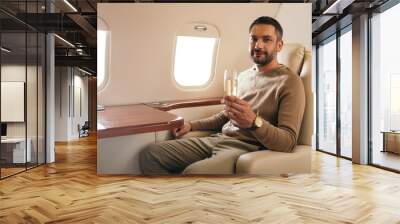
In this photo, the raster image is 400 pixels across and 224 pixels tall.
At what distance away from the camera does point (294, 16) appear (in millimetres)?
5773

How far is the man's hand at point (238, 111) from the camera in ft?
17.8

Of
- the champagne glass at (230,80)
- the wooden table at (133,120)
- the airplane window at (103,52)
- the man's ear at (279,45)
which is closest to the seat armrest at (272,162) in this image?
the champagne glass at (230,80)

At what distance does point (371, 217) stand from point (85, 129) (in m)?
13.9

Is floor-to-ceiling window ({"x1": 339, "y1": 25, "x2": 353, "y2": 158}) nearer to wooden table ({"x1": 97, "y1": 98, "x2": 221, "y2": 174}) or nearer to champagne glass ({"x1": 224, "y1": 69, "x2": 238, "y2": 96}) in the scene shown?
champagne glass ({"x1": 224, "y1": 69, "x2": 238, "y2": 96})

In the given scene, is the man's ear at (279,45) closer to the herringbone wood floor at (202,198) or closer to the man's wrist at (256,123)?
the man's wrist at (256,123)

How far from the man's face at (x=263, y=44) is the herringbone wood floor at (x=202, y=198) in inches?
69.2

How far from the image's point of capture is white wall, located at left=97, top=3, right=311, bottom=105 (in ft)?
18.6

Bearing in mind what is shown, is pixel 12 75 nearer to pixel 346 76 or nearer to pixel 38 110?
pixel 38 110

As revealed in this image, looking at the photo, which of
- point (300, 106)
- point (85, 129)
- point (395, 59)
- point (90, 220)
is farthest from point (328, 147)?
point (85, 129)

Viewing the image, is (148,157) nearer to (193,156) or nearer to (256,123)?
(193,156)

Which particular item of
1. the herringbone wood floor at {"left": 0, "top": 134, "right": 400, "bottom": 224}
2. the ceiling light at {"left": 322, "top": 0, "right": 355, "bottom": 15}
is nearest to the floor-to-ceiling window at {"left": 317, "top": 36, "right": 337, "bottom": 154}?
the ceiling light at {"left": 322, "top": 0, "right": 355, "bottom": 15}

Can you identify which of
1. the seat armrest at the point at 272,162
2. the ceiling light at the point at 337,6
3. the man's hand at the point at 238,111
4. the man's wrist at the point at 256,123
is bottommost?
the seat armrest at the point at 272,162

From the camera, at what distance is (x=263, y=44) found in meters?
5.63

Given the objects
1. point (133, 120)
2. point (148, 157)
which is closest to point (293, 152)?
point (148, 157)
